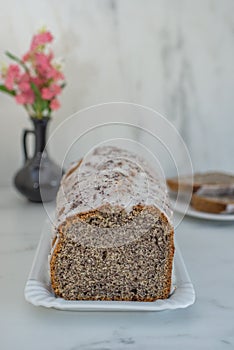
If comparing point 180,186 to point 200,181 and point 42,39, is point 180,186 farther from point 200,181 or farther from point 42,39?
point 42,39

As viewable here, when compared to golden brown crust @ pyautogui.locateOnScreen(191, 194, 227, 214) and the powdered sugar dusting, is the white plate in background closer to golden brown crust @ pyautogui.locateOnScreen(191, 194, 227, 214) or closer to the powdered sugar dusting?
golden brown crust @ pyautogui.locateOnScreen(191, 194, 227, 214)

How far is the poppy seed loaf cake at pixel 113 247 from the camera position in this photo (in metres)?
1.14

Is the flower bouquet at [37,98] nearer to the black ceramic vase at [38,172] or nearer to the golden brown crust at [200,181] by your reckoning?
the black ceramic vase at [38,172]

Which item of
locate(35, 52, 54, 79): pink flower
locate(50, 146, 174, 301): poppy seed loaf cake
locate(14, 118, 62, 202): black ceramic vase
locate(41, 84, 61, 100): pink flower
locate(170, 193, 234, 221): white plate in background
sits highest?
locate(35, 52, 54, 79): pink flower

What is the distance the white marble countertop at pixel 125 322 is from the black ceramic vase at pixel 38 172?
15.2 inches

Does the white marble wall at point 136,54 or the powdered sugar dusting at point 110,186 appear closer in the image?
the powdered sugar dusting at point 110,186

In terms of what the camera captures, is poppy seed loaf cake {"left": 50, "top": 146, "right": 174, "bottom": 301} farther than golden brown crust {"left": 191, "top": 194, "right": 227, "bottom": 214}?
No

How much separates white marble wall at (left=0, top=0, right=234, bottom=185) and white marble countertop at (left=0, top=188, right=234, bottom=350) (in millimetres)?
713

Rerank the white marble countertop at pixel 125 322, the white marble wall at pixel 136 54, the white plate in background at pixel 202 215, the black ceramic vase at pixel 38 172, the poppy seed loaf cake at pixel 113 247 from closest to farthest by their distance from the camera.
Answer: the white marble countertop at pixel 125 322, the poppy seed loaf cake at pixel 113 247, the white plate in background at pixel 202 215, the black ceramic vase at pixel 38 172, the white marble wall at pixel 136 54

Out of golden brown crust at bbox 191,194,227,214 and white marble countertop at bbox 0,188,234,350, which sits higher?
white marble countertop at bbox 0,188,234,350

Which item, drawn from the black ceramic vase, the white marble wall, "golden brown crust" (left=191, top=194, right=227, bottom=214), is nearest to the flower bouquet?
the black ceramic vase

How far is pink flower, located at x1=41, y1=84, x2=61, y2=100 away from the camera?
1675 mm

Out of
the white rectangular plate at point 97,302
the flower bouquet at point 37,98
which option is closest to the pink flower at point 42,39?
the flower bouquet at point 37,98

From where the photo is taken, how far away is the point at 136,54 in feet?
6.32
